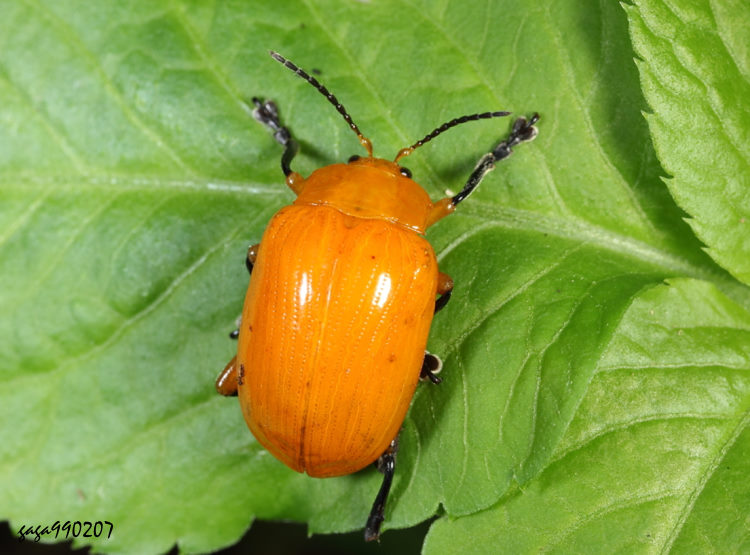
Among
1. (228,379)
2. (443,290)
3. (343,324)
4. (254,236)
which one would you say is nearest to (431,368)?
(443,290)

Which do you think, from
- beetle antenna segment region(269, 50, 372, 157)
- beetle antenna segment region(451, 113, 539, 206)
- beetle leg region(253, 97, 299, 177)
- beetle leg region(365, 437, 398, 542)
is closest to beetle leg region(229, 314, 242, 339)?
beetle leg region(253, 97, 299, 177)

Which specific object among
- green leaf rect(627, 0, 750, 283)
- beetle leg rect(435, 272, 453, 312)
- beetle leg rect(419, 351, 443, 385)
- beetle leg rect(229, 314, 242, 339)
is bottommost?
beetle leg rect(229, 314, 242, 339)

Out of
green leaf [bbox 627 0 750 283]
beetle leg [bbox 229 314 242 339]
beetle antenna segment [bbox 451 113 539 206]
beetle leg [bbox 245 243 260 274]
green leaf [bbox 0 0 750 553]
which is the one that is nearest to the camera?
green leaf [bbox 627 0 750 283]

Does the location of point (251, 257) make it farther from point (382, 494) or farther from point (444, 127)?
point (382, 494)

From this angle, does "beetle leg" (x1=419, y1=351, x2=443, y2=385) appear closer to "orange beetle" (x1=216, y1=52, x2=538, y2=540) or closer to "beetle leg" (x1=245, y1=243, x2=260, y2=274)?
"orange beetle" (x1=216, y1=52, x2=538, y2=540)

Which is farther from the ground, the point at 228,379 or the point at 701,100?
the point at 701,100

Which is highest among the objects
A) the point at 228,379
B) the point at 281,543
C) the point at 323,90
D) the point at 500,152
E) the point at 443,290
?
the point at 323,90

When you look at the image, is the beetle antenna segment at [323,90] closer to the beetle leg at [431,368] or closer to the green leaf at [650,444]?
the beetle leg at [431,368]
